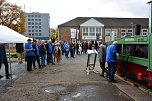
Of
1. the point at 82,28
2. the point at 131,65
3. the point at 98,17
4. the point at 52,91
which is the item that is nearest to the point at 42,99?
the point at 52,91

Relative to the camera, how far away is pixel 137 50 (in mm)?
11906

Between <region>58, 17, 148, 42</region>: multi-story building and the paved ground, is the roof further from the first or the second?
the paved ground

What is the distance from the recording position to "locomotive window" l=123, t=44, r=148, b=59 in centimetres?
1108

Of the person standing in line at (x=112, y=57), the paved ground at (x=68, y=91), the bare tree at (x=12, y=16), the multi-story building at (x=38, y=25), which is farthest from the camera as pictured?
the bare tree at (x=12, y=16)

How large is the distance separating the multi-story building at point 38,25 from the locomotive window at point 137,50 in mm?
49833

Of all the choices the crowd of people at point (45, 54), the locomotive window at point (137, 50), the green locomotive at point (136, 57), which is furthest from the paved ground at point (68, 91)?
the locomotive window at point (137, 50)

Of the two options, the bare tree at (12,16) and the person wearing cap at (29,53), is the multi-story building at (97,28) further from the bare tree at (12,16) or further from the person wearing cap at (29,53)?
the person wearing cap at (29,53)

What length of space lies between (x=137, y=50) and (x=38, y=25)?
53406 millimetres

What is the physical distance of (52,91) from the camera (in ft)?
36.4

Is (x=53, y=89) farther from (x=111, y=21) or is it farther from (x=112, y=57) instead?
(x=111, y=21)

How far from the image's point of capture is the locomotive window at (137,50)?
11.1 m

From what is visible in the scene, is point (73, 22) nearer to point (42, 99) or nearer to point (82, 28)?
point (82, 28)

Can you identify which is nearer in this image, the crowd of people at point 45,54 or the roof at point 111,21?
the crowd of people at point 45,54

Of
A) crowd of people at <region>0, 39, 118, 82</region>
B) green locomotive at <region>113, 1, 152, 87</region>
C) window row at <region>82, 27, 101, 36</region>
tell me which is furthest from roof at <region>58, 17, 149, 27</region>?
green locomotive at <region>113, 1, 152, 87</region>
